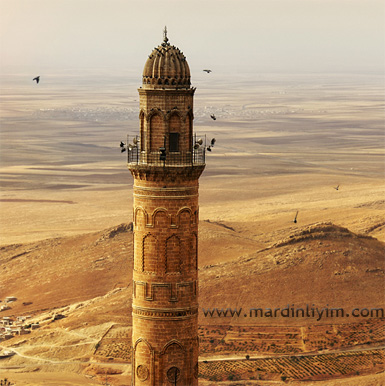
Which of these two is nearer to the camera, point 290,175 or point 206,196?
point 206,196

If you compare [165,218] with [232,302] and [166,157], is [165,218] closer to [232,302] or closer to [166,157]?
[166,157]

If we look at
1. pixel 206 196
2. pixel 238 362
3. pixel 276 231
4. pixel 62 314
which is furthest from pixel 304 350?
pixel 206 196

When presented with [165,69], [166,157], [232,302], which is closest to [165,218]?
[166,157]

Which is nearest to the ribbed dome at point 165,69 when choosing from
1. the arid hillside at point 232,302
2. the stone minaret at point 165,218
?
the stone minaret at point 165,218

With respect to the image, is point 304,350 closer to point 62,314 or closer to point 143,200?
point 62,314

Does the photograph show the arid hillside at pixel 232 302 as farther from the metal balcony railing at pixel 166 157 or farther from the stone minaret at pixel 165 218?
the metal balcony railing at pixel 166 157

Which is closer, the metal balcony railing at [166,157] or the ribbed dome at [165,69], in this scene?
the ribbed dome at [165,69]

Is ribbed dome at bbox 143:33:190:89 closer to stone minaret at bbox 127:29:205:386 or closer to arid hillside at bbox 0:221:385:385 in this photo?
stone minaret at bbox 127:29:205:386

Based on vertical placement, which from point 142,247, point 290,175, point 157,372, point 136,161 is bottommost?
point 290,175
